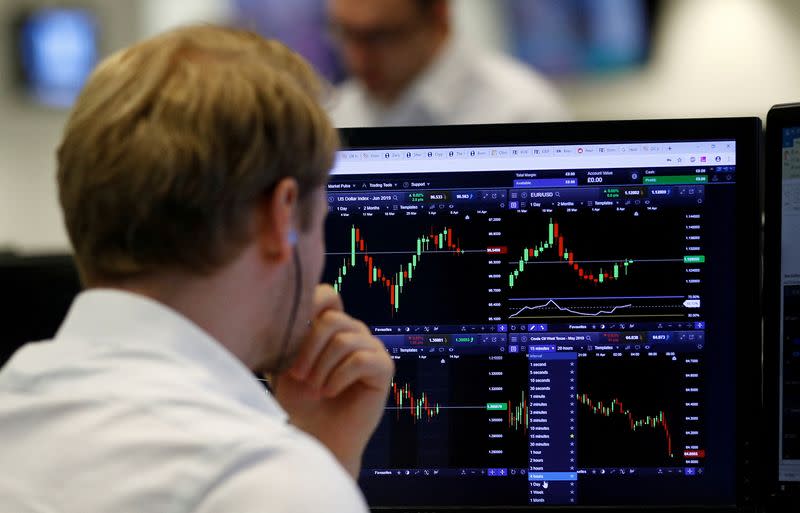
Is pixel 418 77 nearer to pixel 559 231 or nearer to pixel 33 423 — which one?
pixel 559 231

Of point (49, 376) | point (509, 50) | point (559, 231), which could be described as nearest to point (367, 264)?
point (559, 231)

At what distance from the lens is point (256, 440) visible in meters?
0.73

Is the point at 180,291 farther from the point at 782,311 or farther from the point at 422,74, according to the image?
the point at 422,74

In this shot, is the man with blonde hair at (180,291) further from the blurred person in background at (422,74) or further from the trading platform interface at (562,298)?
the blurred person in background at (422,74)

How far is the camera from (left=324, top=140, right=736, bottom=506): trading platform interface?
1.21 m

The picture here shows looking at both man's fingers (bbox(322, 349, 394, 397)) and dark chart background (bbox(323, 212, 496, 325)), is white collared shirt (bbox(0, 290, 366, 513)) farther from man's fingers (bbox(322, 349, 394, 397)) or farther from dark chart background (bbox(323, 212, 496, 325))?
dark chart background (bbox(323, 212, 496, 325))

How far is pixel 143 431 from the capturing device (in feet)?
2.43

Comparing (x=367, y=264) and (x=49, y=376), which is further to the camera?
(x=367, y=264)

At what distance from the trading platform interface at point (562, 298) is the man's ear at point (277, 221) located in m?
0.34

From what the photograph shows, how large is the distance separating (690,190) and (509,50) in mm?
3901

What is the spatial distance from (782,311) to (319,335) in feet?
1.72

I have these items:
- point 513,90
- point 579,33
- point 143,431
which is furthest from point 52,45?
point 143,431

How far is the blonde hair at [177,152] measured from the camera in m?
0.82

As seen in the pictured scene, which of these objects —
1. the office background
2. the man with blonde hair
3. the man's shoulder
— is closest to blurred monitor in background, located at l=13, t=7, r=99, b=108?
the office background
